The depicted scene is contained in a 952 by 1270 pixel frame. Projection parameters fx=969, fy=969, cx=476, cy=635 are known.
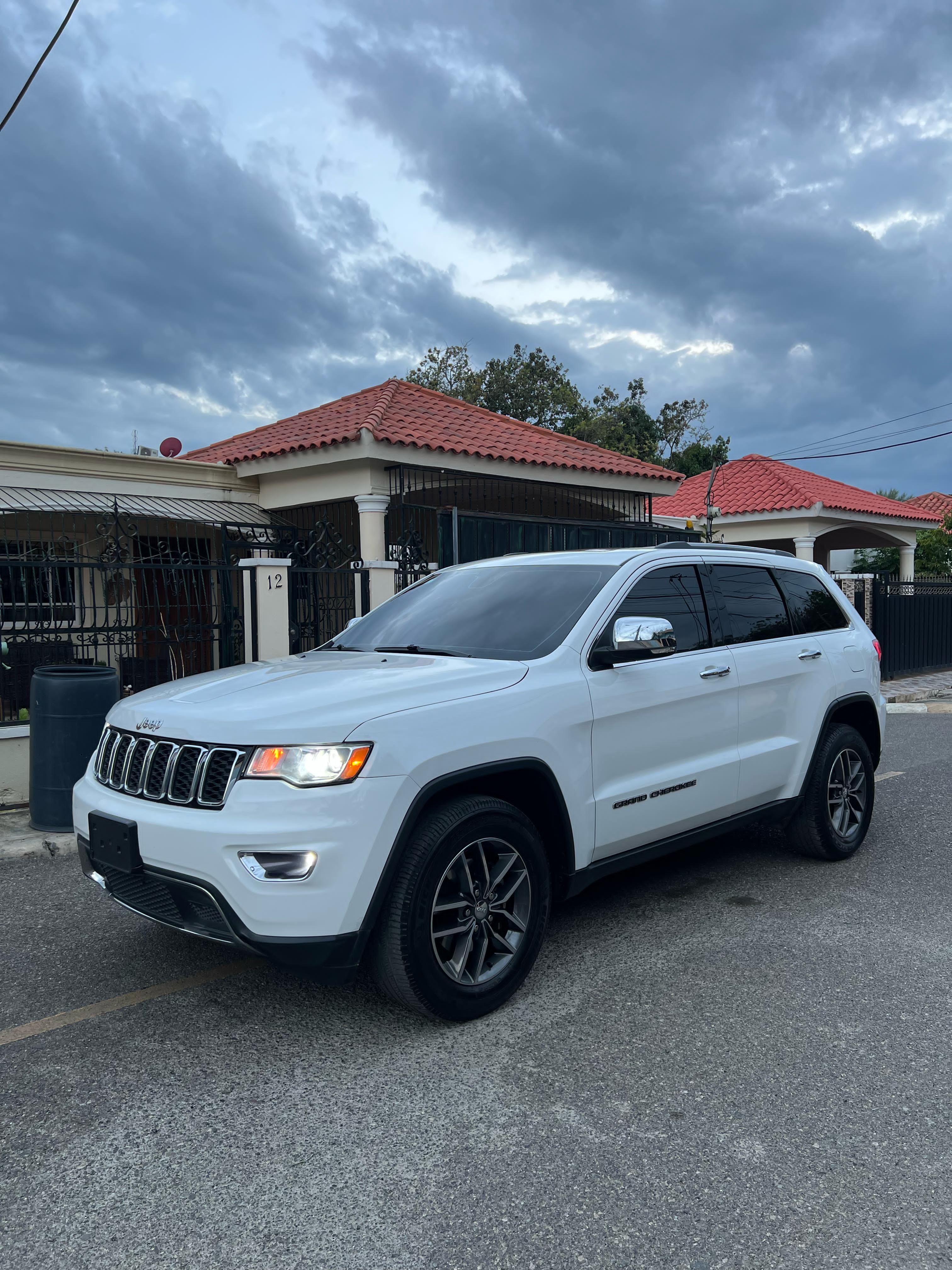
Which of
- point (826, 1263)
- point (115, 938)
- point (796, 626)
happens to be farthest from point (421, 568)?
point (826, 1263)

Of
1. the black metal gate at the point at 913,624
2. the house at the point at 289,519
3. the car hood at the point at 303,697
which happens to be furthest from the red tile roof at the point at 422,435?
the car hood at the point at 303,697

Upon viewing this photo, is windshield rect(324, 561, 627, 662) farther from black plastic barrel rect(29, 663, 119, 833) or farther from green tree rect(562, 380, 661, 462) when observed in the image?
green tree rect(562, 380, 661, 462)

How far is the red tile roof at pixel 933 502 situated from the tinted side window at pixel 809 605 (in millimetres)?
30923

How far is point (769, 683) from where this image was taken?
16.3 ft

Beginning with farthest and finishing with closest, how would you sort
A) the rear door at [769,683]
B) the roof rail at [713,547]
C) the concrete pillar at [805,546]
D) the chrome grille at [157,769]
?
the concrete pillar at [805,546], the roof rail at [713,547], the rear door at [769,683], the chrome grille at [157,769]

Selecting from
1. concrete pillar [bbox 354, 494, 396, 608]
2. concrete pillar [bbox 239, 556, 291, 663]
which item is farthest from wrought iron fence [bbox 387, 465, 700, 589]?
concrete pillar [bbox 239, 556, 291, 663]

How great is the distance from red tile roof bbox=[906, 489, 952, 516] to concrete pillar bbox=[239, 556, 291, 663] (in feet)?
98.6

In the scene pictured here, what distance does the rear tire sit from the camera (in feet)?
17.6

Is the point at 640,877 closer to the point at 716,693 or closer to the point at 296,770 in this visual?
the point at 716,693

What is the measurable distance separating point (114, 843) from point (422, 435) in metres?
9.83

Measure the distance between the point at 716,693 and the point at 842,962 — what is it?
4.21ft

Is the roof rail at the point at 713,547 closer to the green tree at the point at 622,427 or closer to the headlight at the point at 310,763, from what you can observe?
the headlight at the point at 310,763

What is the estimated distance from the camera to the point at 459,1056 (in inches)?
131

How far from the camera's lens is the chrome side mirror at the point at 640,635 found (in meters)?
3.96
